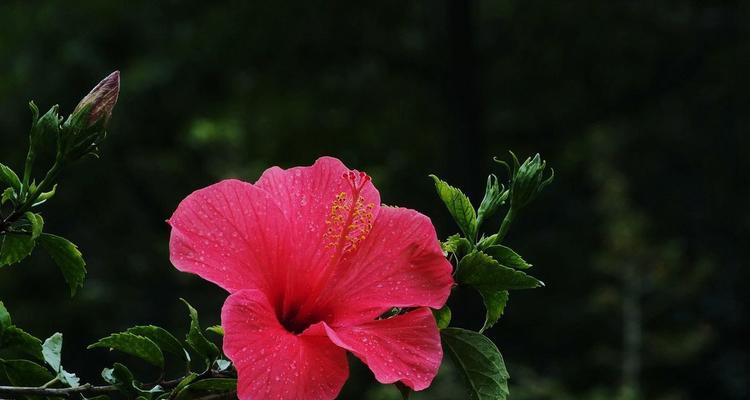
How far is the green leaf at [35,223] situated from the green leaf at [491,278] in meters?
0.26

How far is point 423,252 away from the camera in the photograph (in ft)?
2.20

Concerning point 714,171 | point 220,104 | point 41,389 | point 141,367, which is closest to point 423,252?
point 41,389

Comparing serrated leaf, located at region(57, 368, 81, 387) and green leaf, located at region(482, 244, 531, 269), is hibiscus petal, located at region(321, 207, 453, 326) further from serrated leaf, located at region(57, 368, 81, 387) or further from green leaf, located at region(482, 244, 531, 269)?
serrated leaf, located at region(57, 368, 81, 387)

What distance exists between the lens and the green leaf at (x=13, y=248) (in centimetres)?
72

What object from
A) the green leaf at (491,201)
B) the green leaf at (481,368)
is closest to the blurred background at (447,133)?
the green leaf at (491,201)

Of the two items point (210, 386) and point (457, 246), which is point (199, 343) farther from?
point (457, 246)

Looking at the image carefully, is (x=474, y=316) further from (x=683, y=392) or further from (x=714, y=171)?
(x=714, y=171)

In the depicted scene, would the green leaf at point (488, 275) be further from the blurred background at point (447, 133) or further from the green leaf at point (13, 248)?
the blurred background at point (447, 133)

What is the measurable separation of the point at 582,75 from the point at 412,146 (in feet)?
4.12

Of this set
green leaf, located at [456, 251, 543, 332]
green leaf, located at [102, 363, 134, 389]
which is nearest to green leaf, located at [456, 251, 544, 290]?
green leaf, located at [456, 251, 543, 332]

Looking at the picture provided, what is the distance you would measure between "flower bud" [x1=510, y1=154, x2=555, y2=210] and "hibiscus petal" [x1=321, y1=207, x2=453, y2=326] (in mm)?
111

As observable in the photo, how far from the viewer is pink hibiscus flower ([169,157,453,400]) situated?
0.63 m

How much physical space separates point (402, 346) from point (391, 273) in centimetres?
5

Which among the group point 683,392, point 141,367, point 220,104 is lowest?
point 141,367
